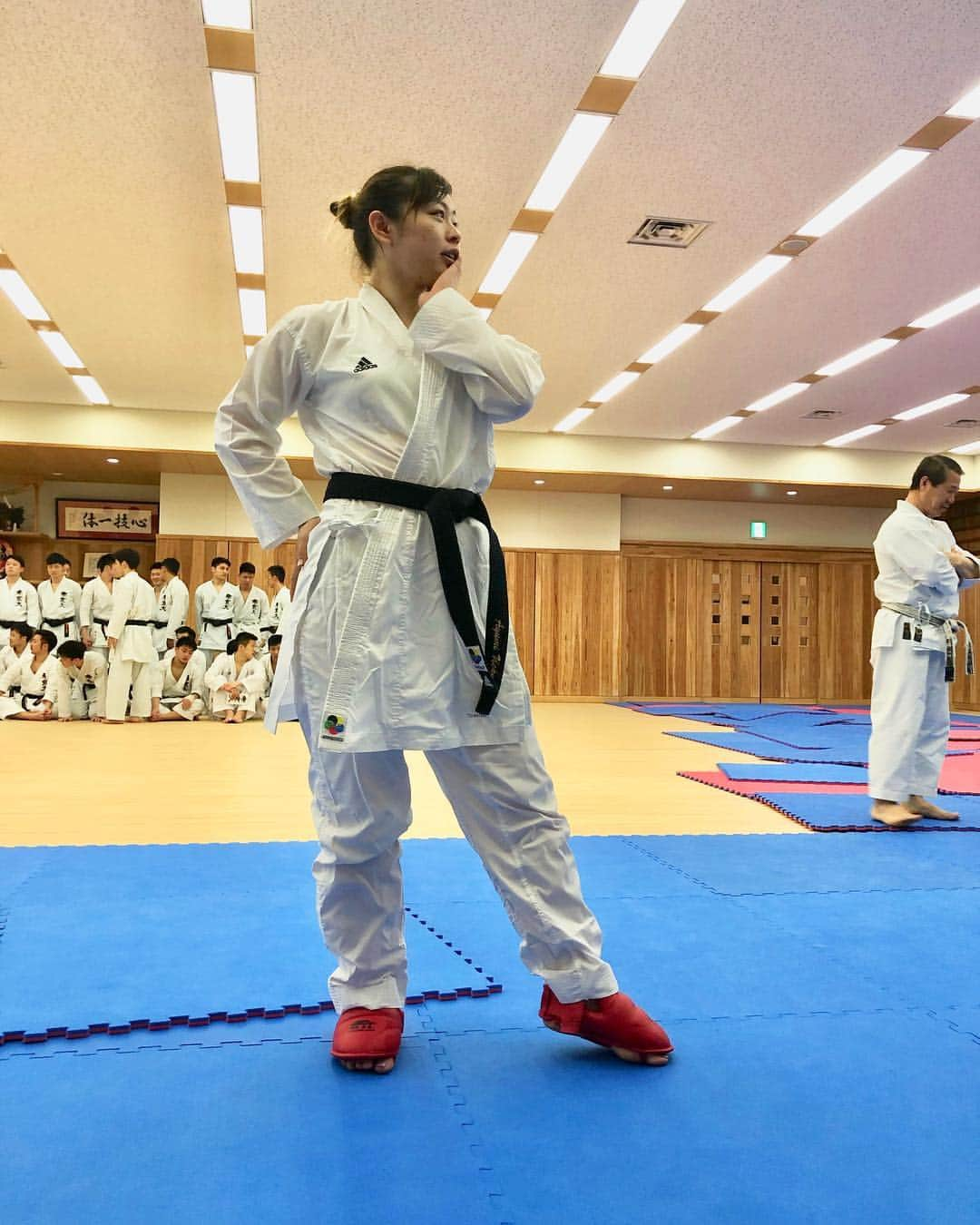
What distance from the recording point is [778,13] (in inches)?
164

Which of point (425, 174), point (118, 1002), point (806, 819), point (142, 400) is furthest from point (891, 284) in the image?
point (142, 400)

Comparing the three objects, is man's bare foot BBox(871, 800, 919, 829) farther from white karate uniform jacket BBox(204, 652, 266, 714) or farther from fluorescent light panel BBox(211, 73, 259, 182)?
white karate uniform jacket BBox(204, 652, 266, 714)

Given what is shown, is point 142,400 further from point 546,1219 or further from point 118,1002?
point 546,1219

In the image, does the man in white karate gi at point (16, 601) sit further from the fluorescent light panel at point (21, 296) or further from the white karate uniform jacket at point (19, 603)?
the fluorescent light panel at point (21, 296)

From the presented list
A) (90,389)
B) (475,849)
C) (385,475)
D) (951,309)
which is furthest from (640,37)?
(90,389)

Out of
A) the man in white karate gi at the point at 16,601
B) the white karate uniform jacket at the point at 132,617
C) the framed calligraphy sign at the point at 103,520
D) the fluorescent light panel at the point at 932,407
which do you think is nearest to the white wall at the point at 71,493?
the framed calligraphy sign at the point at 103,520

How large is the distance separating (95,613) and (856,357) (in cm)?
760

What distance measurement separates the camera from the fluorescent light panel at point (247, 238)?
6301 millimetres

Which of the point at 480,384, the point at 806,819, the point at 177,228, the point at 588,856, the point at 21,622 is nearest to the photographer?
the point at 480,384

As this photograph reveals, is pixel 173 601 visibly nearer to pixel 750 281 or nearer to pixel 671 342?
pixel 671 342

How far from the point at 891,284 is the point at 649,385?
3.22m

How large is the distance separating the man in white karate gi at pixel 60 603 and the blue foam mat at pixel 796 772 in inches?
280

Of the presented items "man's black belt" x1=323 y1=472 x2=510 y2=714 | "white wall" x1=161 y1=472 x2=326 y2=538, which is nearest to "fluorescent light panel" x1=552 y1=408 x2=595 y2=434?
"white wall" x1=161 y1=472 x2=326 y2=538

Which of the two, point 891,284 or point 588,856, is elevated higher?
point 891,284
